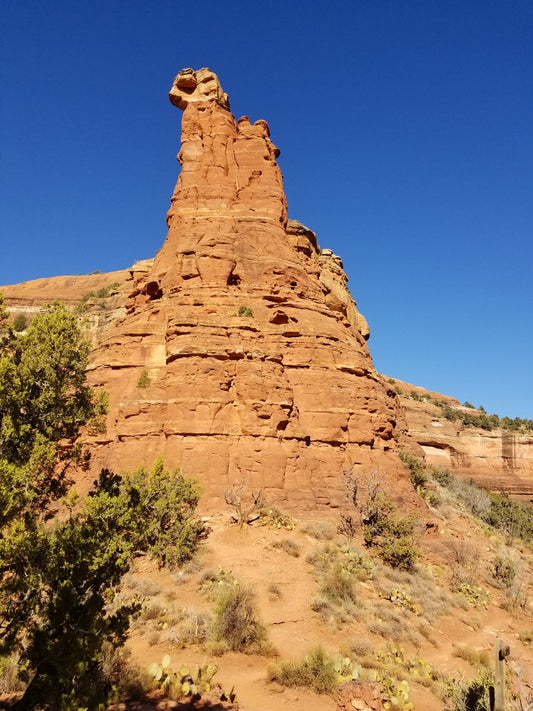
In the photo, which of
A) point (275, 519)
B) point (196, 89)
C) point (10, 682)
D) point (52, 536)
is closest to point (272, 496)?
point (275, 519)

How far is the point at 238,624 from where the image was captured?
11703 mm

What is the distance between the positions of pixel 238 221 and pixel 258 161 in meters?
5.80

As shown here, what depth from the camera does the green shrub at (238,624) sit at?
37.3ft

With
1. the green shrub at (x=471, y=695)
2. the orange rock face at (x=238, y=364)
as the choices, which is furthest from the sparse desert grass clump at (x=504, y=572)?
the green shrub at (x=471, y=695)

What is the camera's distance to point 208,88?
109 ft

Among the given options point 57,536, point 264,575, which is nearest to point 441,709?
point 264,575

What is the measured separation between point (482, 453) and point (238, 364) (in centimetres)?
4017

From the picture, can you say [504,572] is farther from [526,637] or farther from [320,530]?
[320,530]

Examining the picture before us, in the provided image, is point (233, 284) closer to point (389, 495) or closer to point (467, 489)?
point (389, 495)

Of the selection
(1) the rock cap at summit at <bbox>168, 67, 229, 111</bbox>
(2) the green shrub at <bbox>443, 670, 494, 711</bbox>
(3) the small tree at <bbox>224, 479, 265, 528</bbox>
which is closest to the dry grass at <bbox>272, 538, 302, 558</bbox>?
(3) the small tree at <bbox>224, 479, 265, 528</bbox>

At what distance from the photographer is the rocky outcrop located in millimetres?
48250

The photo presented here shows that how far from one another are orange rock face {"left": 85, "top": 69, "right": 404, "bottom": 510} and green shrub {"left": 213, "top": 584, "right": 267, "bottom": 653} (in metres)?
6.49

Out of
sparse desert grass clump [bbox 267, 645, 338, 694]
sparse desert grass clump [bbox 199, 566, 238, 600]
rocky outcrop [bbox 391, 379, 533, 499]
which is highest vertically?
rocky outcrop [bbox 391, 379, 533, 499]

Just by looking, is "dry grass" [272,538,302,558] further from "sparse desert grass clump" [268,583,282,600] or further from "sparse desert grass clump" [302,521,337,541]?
"sparse desert grass clump" [268,583,282,600]
